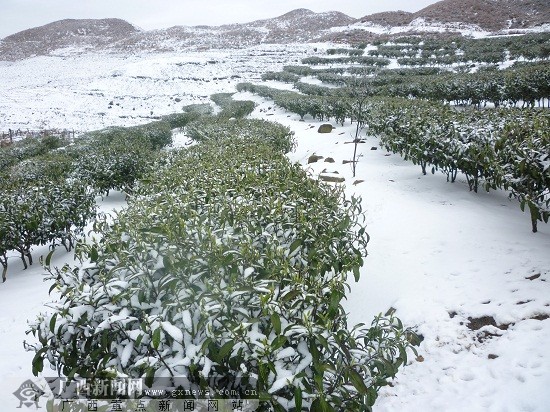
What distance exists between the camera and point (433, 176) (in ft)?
28.5

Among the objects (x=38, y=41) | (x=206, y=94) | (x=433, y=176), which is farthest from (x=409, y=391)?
Result: (x=38, y=41)

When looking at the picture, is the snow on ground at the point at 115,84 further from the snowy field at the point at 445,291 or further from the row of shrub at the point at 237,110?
the snowy field at the point at 445,291

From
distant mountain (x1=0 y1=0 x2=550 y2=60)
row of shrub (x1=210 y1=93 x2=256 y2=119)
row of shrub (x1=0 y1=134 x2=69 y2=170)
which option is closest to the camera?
row of shrub (x1=0 y1=134 x2=69 y2=170)

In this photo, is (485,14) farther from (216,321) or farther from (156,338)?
(156,338)

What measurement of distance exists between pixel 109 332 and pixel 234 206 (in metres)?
1.83

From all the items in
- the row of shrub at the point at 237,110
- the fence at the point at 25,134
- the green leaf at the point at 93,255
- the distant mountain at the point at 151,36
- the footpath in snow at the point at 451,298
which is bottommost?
the footpath in snow at the point at 451,298

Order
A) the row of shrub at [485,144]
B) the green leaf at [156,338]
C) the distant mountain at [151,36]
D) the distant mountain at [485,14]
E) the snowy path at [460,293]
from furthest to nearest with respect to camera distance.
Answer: the distant mountain at [151,36], the distant mountain at [485,14], the row of shrub at [485,144], the snowy path at [460,293], the green leaf at [156,338]

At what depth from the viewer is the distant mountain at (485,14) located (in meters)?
52.2

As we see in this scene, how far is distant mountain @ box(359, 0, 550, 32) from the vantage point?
52188 millimetres

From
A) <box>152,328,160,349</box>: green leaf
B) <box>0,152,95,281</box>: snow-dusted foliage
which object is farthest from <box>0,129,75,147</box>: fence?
<box>152,328,160,349</box>: green leaf

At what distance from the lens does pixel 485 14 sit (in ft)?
185

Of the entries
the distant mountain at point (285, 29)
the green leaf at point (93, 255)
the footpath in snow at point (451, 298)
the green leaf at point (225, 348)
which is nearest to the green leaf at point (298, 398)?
the green leaf at point (225, 348)

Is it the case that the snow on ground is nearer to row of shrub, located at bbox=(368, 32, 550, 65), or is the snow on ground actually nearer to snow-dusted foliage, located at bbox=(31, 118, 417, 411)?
row of shrub, located at bbox=(368, 32, 550, 65)

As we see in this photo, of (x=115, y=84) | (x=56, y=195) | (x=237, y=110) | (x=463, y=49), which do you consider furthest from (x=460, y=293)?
(x=115, y=84)
